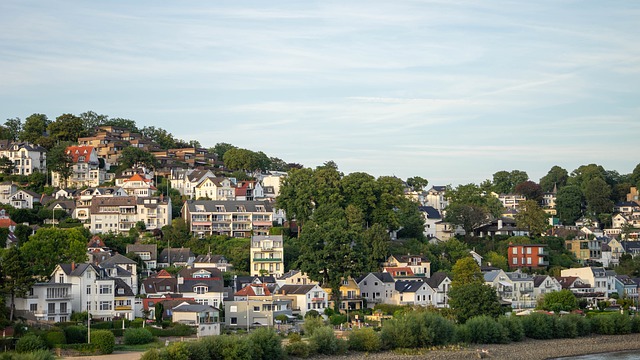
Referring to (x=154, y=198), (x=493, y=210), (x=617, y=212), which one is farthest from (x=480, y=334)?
(x=617, y=212)

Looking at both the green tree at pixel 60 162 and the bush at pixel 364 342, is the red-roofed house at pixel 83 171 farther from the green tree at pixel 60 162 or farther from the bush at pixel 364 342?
the bush at pixel 364 342

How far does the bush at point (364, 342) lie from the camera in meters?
53.2

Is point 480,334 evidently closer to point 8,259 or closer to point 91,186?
point 8,259

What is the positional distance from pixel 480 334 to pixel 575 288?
80.2ft

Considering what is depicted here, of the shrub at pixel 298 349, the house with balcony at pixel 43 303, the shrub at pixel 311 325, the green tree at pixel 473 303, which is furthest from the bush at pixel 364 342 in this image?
the house with balcony at pixel 43 303

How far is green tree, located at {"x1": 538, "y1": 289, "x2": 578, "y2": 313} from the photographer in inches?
2809

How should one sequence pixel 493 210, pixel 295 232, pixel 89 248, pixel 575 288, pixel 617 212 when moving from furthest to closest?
pixel 617 212, pixel 493 210, pixel 295 232, pixel 575 288, pixel 89 248

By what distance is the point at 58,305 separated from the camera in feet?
183

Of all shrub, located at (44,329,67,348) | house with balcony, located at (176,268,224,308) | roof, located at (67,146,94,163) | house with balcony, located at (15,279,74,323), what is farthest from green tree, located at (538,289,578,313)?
roof, located at (67,146,94,163)

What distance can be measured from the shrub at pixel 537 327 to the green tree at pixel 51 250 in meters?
29.7

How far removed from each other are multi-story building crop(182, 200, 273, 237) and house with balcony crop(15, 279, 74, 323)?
25541 millimetres

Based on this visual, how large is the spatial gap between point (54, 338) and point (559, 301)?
39773mm

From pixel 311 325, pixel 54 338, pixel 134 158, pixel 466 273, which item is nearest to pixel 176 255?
pixel 311 325

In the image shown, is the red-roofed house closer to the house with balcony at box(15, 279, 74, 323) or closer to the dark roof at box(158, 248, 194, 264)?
the dark roof at box(158, 248, 194, 264)
